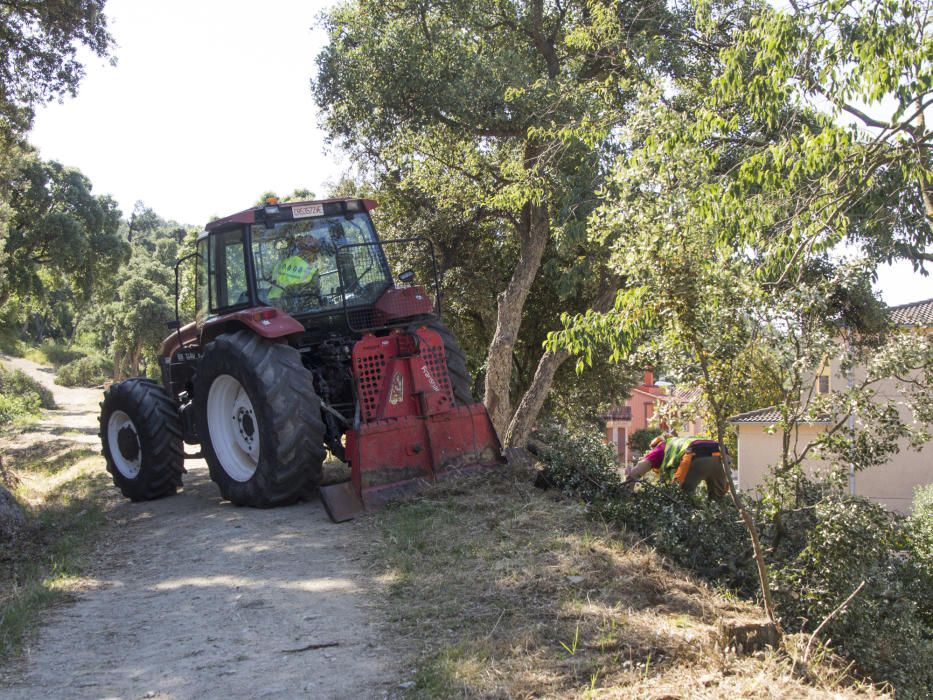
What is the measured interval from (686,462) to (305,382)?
3738 millimetres

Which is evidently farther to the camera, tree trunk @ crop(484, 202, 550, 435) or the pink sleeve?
tree trunk @ crop(484, 202, 550, 435)

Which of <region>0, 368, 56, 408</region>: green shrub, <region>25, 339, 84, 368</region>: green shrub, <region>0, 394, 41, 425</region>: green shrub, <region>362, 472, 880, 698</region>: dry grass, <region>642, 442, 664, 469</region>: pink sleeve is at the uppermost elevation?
<region>25, 339, 84, 368</region>: green shrub

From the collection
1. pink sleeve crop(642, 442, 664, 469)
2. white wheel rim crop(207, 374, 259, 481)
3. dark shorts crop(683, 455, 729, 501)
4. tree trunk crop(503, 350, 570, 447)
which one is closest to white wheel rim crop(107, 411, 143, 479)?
white wheel rim crop(207, 374, 259, 481)

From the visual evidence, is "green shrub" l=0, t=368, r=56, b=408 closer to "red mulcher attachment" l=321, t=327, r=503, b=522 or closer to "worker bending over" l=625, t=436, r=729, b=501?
"red mulcher attachment" l=321, t=327, r=503, b=522

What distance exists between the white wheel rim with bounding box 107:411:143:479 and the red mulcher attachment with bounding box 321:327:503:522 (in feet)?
9.94

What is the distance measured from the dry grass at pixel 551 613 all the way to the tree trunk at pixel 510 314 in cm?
696

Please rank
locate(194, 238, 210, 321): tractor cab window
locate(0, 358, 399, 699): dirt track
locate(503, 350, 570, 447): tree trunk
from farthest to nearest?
locate(503, 350, 570, 447): tree trunk < locate(194, 238, 210, 321): tractor cab window < locate(0, 358, 399, 699): dirt track

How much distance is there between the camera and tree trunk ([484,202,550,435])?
1419cm

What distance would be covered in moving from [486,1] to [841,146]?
873cm

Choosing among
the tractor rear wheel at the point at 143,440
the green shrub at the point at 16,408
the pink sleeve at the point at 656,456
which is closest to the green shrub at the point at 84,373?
the green shrub at the point at 16,408

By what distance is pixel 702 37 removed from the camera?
12.2 metres

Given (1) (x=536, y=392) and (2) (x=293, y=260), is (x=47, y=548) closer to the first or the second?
(2) (x=293, y=260)

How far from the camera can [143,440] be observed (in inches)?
367

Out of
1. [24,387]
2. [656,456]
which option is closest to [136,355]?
[24,387]
